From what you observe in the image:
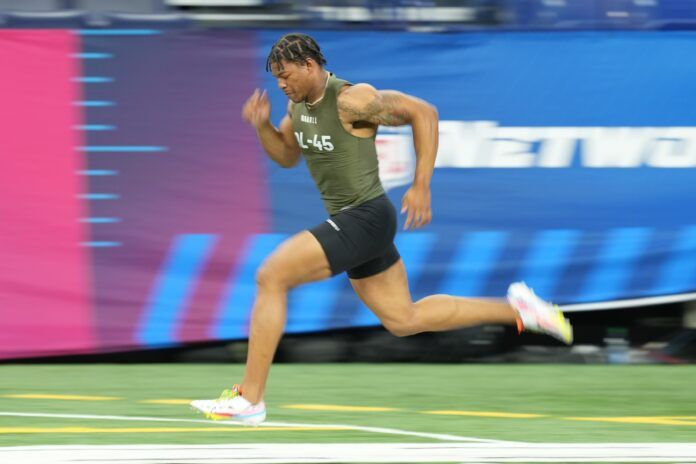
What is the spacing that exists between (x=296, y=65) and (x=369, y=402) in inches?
103

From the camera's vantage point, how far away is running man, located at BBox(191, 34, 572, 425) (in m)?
6.83

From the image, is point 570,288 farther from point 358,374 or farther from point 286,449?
point 286,449

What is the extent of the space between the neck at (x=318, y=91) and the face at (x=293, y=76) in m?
0.06

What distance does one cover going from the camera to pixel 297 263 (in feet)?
22.4

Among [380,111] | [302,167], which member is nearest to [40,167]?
[302,167]

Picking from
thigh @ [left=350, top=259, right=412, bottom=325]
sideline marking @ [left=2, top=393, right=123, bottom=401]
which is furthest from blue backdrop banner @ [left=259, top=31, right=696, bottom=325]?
thigh @ [left=350, top=259, right=412, bottom=325]

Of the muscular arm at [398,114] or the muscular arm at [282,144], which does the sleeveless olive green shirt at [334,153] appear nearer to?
the muscular arm at [398,114]

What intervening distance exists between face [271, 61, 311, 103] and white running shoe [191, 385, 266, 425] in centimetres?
154

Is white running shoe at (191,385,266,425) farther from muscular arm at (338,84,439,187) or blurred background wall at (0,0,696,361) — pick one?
blurred background wall at (0,0,696,361)

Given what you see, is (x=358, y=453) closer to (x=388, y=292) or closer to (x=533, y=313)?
(x=388, y=292)

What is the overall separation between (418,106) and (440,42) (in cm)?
357

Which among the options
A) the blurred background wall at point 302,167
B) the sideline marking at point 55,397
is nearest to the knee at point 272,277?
the sideline marking at point 55,397

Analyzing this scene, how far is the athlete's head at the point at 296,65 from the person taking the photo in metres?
→ 6.84

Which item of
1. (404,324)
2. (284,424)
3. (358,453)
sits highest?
(404,324)
